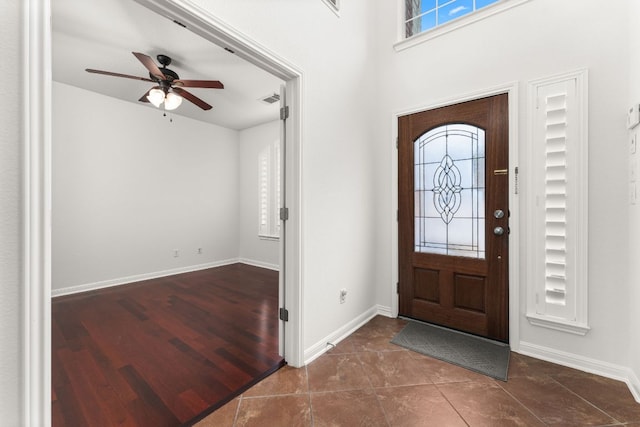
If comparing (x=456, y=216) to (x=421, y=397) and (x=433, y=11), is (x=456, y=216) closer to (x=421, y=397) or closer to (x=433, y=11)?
(x=421, y=397)

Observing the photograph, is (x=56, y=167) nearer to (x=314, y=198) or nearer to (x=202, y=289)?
(x=202, y=289)

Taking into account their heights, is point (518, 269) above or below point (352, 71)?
below

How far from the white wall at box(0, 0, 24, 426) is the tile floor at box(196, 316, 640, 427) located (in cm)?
92

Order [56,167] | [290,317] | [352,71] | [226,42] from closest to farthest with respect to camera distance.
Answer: [226,42]
[290,317]
[352,71]
[56,167]

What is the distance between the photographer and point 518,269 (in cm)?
229

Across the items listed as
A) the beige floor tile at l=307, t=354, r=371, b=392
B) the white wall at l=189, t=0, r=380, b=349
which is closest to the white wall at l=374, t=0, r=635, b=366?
the white wall at l=189, t=0, r=380, b=349

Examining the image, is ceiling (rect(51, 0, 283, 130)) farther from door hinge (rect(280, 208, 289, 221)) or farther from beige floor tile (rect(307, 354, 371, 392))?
beige floor tile (rect(307, 354, 371, 392))

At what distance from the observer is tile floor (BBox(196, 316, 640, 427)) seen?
1.56m

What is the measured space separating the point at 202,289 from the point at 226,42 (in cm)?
336

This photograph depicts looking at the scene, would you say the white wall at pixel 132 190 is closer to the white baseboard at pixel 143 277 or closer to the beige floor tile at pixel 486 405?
the white baseboard at pixel 143 277

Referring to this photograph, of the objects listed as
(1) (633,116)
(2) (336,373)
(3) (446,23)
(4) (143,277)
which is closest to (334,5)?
(3) (446,23)

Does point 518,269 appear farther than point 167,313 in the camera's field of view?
No

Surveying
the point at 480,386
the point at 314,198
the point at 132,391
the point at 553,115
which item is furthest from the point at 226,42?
the point at 480,386

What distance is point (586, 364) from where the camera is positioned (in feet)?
6.66
